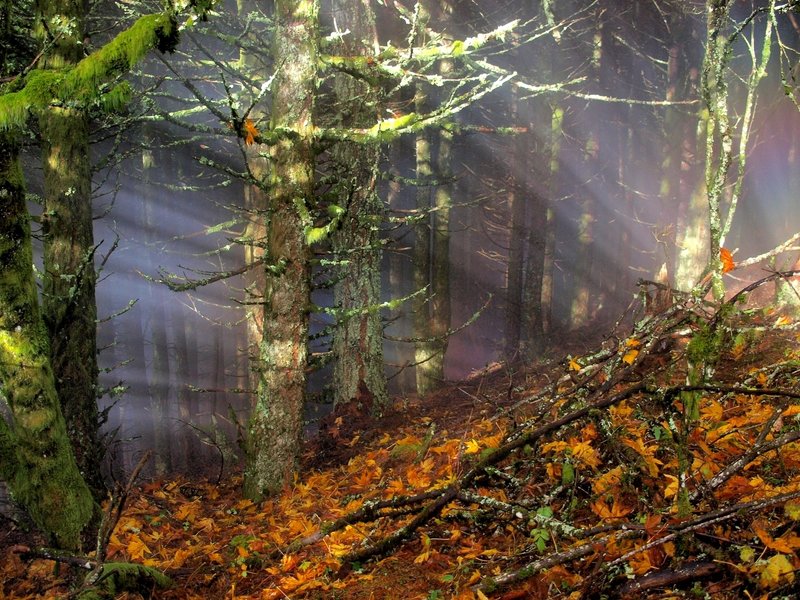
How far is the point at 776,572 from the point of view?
83.6 inches

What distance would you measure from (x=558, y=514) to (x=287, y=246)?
3951 mm

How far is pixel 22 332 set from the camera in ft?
15.5

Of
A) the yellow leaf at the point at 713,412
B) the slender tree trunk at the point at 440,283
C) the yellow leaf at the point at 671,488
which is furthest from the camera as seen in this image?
the slender tree trunk at the point at 440,283

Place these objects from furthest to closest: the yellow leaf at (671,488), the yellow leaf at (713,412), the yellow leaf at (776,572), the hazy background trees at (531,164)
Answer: the hazy background trees at (531,164) < the yellow leaf at (713,412) < the yellow leaf at (671,488) < the yellow leaf at (776,572)

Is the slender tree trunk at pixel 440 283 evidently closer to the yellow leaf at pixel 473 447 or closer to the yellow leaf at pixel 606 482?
the yellow leaf at pixel 473 447

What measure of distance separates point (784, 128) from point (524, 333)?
489 inches

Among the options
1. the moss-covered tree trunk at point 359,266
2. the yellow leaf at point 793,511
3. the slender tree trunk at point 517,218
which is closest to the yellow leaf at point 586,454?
the yellow leaf at point 793,511

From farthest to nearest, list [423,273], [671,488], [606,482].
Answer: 1. [423,273]
2. [606,482]
3. [671,488]

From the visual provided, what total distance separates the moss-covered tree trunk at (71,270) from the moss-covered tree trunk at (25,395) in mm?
1554

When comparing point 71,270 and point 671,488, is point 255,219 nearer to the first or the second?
point 71,270

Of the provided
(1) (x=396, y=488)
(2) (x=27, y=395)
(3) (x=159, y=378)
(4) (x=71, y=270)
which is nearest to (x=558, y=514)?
(1) (x=396, y=488)

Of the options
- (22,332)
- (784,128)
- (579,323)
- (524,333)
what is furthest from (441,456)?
(784,128)

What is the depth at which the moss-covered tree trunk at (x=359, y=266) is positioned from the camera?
866 centimetres

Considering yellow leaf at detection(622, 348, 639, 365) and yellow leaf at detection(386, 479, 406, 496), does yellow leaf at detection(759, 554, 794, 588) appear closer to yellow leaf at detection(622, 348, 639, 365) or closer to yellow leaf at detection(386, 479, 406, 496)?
yellow leaf at detection(622, 348, 639, 365)
